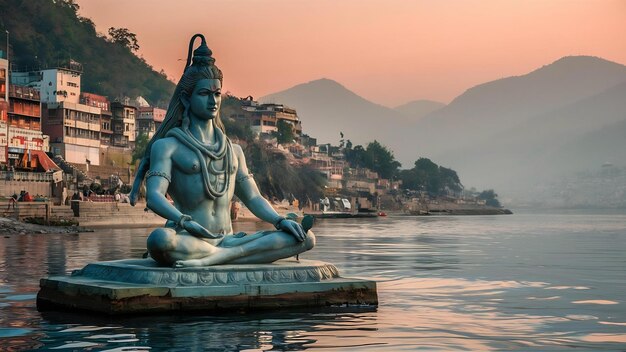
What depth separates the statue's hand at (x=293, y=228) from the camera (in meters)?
14.0

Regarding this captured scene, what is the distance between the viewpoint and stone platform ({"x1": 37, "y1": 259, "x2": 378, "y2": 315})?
480 inches

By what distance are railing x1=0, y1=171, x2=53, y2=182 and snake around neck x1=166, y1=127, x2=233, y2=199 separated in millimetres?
63254

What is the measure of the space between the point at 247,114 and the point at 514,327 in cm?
17275

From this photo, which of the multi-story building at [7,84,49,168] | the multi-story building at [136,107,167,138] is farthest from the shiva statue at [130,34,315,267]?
the multi-story building at [136,107,167,138]

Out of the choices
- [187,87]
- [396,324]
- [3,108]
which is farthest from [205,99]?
[3,108]

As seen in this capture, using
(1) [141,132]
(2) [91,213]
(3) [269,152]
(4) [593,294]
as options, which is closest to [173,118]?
(4) [593,294]

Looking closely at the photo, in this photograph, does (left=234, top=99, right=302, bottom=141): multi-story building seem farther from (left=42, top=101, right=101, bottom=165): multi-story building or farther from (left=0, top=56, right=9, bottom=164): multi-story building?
(left=0, top=56, right=9, bottom=164): multi-story building

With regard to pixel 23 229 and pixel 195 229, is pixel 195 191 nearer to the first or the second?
pixel 195 229

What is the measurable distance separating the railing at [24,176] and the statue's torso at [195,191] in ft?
208

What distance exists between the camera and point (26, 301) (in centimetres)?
1454

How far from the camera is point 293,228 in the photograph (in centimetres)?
1398

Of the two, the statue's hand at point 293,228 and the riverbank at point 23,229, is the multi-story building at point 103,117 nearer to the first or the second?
the riverbank at point 23,229

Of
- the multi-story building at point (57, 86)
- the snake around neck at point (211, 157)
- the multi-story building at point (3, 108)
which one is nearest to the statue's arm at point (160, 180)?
the snake around neck at point (211, 157)

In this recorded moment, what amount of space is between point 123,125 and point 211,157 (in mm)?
108065
